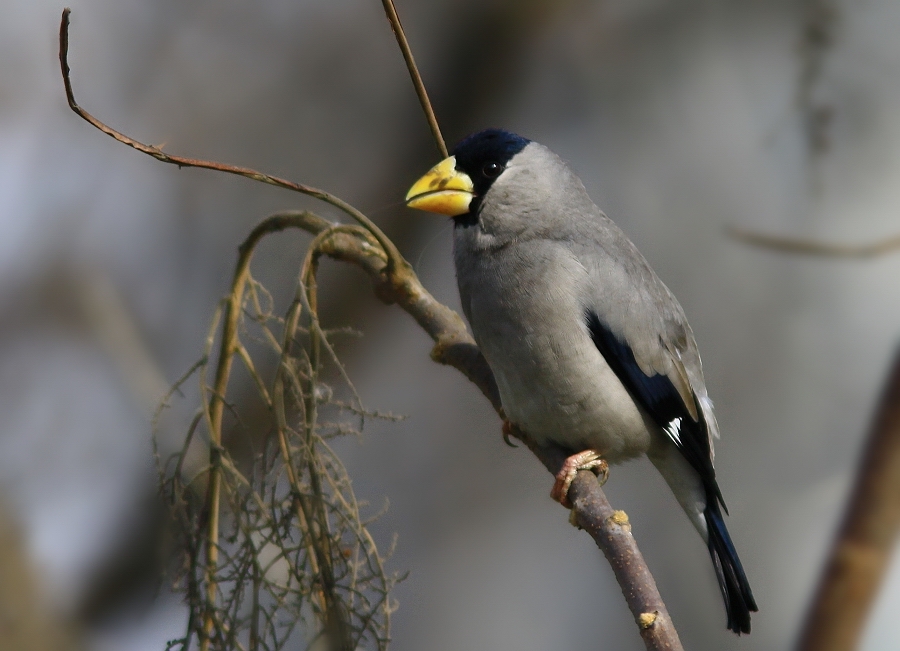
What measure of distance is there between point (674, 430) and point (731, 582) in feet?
1.42

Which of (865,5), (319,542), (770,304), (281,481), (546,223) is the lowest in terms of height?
(319,542)

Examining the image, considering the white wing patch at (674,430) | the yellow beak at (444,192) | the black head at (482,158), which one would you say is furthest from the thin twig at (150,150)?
the white wing patch at (674,430)

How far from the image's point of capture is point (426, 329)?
256 centimetres

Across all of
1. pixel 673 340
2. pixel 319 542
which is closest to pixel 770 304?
pixel 673 340

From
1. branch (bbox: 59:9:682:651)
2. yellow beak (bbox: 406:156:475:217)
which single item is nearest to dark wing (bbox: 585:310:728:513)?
branch (bbox: 59:9:682:651)

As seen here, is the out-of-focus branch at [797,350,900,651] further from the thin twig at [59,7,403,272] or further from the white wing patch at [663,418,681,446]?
the white wing patch at [663,418,681,446]

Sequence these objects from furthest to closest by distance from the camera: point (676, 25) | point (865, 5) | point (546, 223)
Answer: point (676, 25)
point (865, 5)
point (546, 223)

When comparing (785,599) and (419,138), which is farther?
(785,599)

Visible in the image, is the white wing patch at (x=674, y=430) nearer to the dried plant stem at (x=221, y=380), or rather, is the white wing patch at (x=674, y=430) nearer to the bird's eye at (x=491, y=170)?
the bird's eye at (x=491, y=170)

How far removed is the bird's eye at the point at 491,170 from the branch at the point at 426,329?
0.45 metres

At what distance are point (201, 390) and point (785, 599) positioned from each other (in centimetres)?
526

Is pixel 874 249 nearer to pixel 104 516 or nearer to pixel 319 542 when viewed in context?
pixel 319 542

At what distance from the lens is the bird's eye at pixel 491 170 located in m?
2.79

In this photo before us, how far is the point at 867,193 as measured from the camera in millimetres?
6555
